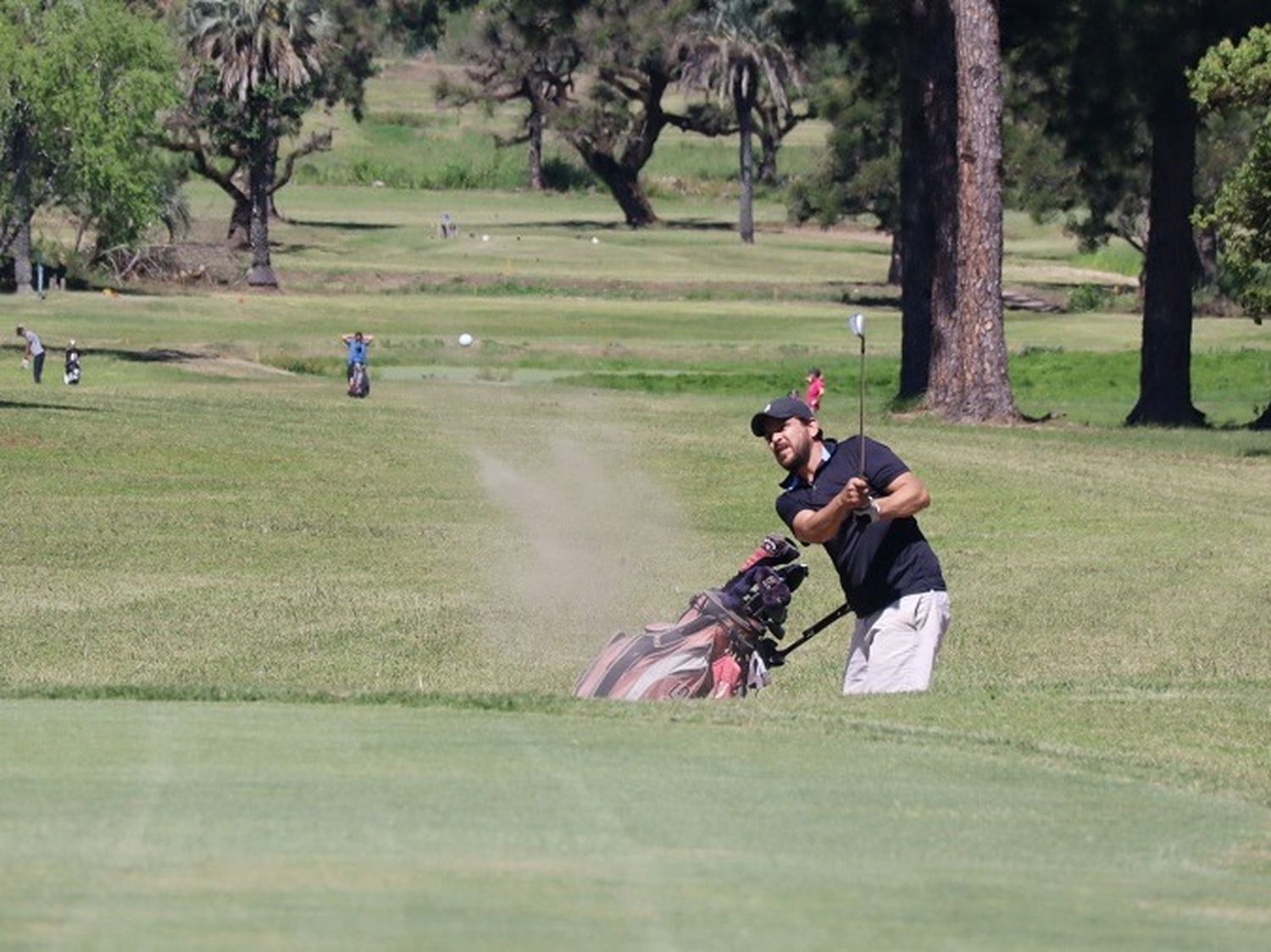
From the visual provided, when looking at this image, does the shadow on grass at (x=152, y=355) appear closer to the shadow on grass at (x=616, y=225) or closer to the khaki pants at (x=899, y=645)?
the khaki pants at (x=899, y=645)

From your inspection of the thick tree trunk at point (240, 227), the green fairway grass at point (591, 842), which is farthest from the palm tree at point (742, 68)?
→ the green fairway grass at point (591, 842)

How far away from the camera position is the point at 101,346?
180 feet

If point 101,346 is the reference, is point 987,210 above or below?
above

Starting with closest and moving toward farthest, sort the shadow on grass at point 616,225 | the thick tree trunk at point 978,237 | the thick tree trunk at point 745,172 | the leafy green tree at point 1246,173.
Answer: the leafy green tree at point 1246,173 → the thick tree trunk at point 978,237 → the thick tree trunk at point 745,172 → the shadow on grass at point 616,225

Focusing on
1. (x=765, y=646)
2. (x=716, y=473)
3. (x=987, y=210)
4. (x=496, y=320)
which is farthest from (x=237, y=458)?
(x=496, y=320)

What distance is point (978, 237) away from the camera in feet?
127

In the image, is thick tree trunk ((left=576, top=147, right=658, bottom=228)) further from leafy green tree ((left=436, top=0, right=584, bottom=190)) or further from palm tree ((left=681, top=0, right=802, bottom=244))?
palm tree ((left=681, top=0, right=802, bottom=244))

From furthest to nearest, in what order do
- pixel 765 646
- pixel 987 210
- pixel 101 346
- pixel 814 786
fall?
pixel 101 346 < pixel 987 210 < pixel 765 646 < pixel 814 786

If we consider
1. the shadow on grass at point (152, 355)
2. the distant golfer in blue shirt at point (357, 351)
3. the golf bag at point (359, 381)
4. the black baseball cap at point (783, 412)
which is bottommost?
the shadow on grass at point (152, 355)

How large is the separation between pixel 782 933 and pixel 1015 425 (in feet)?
113

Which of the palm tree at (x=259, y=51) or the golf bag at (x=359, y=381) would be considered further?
the palm tree at (x=259, y=51)

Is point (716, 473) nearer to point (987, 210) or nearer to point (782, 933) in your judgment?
point (987, 210)

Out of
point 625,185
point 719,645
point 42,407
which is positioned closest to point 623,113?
point 625,185

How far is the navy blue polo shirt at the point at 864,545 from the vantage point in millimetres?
11844
